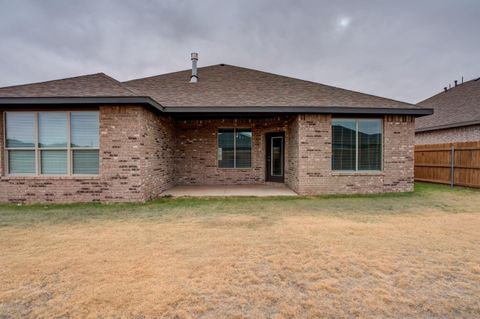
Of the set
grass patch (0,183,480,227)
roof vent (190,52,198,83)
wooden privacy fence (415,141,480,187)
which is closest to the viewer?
grass patch (0,183,480,227)

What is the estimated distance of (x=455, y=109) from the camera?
13266mm

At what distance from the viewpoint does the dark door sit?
34.2 ft

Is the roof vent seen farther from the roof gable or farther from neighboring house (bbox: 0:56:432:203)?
the roof gable

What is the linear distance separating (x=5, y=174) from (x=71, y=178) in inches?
76.7

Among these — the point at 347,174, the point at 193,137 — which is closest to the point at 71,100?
the point at 193,137

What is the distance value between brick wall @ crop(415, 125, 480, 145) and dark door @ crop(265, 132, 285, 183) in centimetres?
873

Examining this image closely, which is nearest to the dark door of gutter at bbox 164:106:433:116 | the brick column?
gutter at bbox 164:106:433:116

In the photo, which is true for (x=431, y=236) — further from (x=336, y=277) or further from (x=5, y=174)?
(x=5, y=174)

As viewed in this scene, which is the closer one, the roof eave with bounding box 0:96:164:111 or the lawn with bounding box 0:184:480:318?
the lawn with bounding box 0:184:480:318

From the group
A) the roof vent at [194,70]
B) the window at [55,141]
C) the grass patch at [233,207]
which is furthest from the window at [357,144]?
the window at [55,141]

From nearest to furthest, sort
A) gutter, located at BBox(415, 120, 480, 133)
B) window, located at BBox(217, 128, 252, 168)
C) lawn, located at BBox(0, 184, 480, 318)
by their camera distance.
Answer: lawn, located at BBox(0, 184, 480, 318) < window, located at BBox(217, 128, 252, 168) < gutter, located at BBox(415, 120, 480, 133)

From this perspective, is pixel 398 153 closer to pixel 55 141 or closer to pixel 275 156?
pixel 275 156

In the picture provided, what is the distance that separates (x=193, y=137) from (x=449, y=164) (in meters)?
11.1

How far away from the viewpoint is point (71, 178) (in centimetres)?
696
